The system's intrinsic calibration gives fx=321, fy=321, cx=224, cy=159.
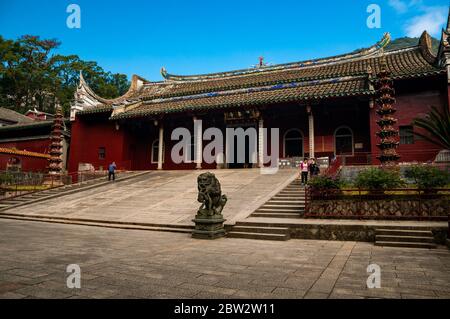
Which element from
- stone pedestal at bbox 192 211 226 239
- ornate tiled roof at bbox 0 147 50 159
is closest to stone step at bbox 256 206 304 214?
stone pedestal at bbox 192 211 226 239

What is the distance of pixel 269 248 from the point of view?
20.9ft

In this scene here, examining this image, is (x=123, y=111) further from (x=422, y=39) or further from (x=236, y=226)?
(x=422, y=39)

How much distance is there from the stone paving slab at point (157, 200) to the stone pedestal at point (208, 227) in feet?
2.43

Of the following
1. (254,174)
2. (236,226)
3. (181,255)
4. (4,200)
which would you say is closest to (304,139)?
(254,174)

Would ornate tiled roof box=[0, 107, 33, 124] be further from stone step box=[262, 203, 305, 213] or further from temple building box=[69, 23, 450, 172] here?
stone step box=[262, 203, 305, 213]

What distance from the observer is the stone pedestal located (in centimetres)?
764

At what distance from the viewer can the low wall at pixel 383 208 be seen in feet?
25.9

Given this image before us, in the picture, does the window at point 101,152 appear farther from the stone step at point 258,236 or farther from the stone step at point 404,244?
the stone step at point 404,244

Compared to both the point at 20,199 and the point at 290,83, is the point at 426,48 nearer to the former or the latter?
the point at 290,83

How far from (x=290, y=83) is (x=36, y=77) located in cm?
3266

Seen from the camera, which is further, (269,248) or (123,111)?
(123,111)

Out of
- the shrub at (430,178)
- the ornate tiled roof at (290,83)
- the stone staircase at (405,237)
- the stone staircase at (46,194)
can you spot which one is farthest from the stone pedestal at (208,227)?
the ornate tiled roof at (290,83)

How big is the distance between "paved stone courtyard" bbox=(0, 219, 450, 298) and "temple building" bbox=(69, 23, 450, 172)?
337 inches
